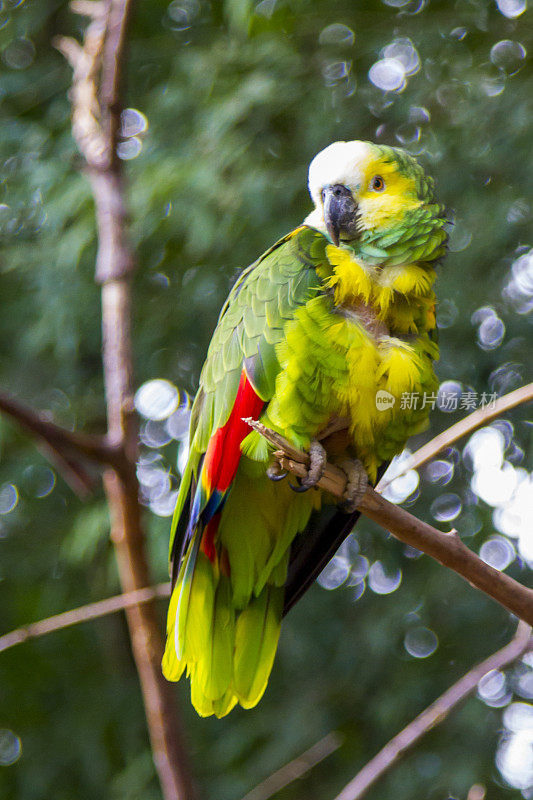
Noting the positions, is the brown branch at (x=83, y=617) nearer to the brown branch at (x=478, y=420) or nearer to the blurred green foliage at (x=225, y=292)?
the brown branch at (x=478, y=420)

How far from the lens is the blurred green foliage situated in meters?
1.91

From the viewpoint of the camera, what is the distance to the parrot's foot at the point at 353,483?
1.07 m

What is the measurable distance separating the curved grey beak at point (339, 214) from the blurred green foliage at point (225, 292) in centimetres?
65

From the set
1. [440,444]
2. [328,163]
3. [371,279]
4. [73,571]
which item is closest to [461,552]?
[440,444]

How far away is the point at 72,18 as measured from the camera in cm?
→ 241

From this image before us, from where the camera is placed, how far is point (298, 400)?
106 cm

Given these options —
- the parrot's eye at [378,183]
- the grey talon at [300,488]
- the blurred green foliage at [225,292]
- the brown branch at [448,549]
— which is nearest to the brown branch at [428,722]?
the brown branch at [448,549]

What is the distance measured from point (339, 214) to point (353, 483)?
0.39 meters

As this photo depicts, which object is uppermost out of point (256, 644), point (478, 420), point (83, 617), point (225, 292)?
point (478, 420)

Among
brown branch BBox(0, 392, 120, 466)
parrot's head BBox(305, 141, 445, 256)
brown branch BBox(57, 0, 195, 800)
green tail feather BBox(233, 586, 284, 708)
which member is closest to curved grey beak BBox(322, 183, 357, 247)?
parrot's head BBox(305, 141, 445, 256)

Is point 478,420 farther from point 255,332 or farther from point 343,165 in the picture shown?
point 343,165

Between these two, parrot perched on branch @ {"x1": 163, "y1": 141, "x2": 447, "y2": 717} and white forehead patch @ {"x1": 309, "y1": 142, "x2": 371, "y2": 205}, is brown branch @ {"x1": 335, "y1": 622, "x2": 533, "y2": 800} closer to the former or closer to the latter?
parrot perched on branch @ {"x1": 163, "y1": 141, "x2": 447, "y2": 717}

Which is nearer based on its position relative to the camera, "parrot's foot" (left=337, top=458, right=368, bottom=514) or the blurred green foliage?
"parrot's foot" (left=337, top=458, right=368, bottom=514)

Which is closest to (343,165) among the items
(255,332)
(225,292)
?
(255,332)
